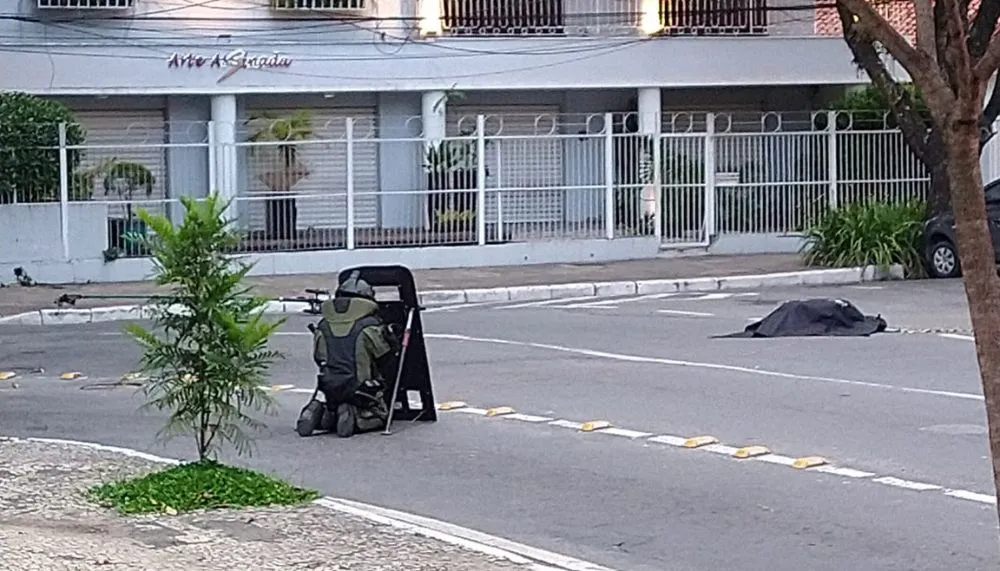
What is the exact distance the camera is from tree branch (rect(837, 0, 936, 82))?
5.57 meters

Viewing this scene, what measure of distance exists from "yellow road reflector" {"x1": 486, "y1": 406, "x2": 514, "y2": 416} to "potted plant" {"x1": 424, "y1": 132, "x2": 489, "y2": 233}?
15036mm

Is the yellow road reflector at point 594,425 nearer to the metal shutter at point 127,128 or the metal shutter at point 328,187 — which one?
the metal shutter at point 328,187

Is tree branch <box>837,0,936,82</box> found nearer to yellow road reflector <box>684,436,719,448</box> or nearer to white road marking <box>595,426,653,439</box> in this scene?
Answer: yellow road reflector <box>684,436,719,448</box>

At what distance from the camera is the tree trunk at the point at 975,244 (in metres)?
5.52

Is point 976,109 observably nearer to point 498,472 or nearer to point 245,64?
point 498,472

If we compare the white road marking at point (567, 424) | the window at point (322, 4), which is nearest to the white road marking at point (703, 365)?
the white road marking at point (567, 424)

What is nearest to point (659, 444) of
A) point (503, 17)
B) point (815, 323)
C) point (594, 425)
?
point (594, 425)

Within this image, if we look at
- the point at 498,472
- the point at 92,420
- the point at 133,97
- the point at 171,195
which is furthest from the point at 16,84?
the point at 498,472

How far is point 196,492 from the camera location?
969 cm

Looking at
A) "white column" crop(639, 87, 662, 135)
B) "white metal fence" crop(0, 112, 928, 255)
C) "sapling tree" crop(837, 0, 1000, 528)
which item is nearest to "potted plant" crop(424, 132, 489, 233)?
"white metal fence" crop(0, 112, 928, 255)

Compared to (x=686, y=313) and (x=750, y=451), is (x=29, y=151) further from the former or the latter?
(x=750, y=451)

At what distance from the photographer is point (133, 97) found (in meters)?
31.5

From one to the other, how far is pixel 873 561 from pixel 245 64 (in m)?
24.4

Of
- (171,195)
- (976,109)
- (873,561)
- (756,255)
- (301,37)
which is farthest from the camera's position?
(301,37)
